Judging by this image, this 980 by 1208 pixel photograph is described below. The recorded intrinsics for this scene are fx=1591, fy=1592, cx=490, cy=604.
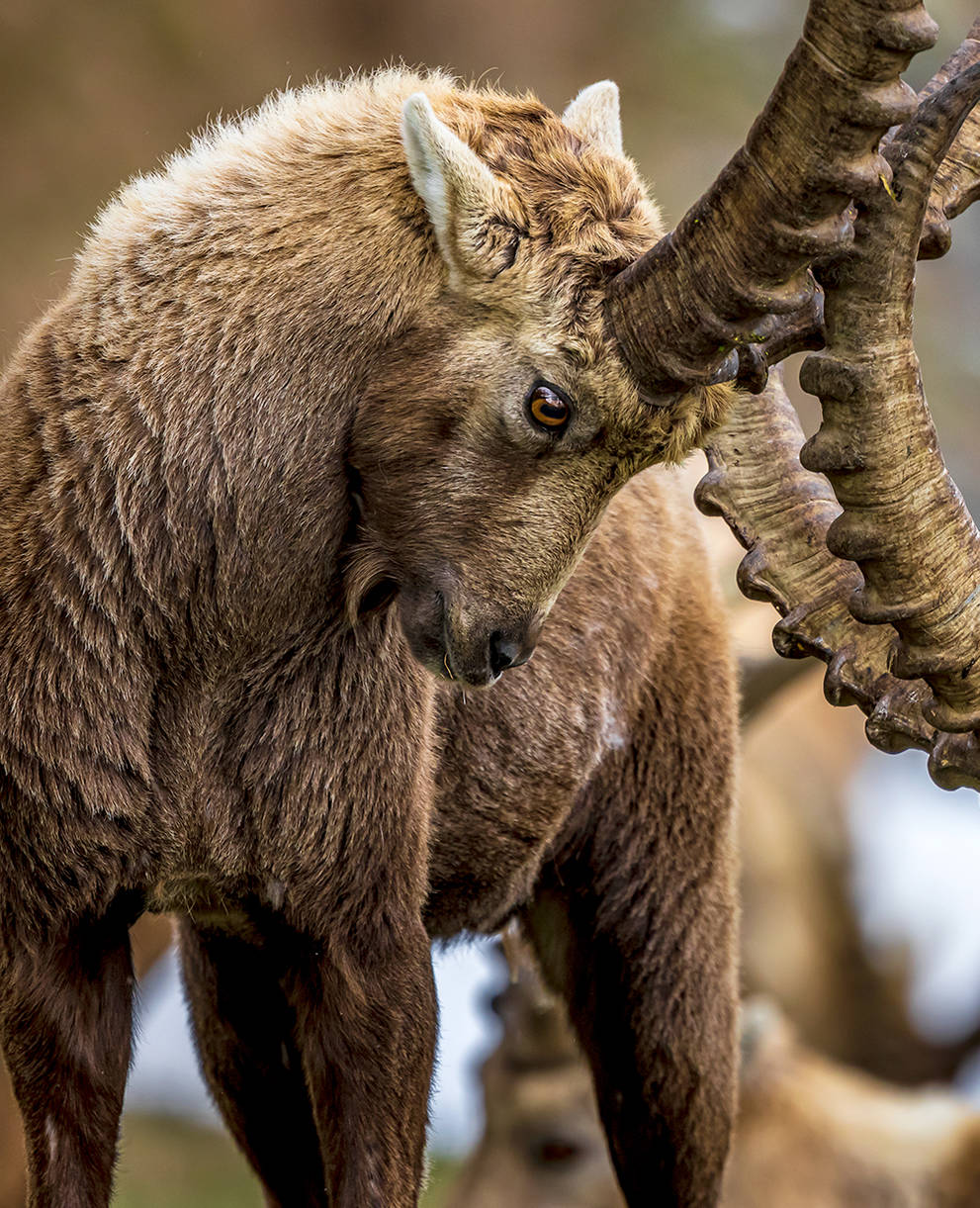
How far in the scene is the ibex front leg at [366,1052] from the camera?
301 cm

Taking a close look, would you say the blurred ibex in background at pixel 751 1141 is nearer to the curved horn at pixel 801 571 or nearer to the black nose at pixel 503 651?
the curved horn at pixel 801 571

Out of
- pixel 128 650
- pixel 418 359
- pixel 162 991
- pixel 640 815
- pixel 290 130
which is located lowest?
pixel 162 991

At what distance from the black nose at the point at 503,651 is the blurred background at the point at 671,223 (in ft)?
18.5

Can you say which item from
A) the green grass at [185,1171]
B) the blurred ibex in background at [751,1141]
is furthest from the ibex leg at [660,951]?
the green grass at [185,1171]

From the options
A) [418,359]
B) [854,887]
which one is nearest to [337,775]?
[418,359]

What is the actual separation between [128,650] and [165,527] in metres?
0.23

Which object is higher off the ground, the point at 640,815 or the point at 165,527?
the point at 165,527

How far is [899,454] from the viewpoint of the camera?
2.83 metres

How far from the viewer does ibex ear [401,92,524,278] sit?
266cm

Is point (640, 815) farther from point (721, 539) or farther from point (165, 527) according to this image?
point (721, 539)

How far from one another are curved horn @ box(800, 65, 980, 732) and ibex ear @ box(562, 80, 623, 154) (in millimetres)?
594

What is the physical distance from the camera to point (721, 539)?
592 cm

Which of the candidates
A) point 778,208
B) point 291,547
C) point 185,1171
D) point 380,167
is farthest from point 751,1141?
point 185,1171

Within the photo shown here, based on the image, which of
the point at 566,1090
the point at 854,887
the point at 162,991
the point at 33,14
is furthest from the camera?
the point at 854,887
